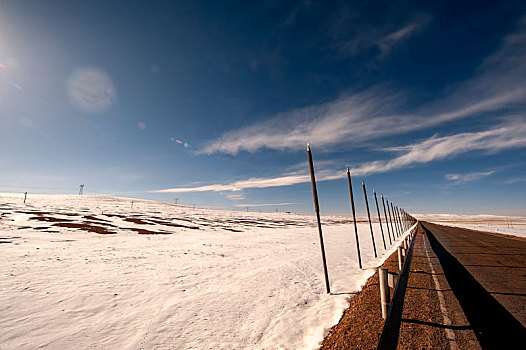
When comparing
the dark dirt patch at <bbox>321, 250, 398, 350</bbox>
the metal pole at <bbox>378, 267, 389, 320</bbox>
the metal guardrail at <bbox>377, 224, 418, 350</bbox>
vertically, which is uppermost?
the metal pole at <bbox>378, 267, 389, 320</bbox>

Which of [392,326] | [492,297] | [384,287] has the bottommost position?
[492,297]

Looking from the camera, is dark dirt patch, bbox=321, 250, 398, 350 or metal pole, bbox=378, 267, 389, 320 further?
metal pole, bbox=378, 267, 389, 320

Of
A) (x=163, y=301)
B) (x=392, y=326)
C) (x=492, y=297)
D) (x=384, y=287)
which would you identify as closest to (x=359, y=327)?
(x=384, y=287)

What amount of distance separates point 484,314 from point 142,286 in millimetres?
10784

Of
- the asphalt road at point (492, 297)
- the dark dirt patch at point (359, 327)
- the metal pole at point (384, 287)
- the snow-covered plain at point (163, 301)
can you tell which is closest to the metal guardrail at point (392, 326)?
the metal pole at point (384, 287)

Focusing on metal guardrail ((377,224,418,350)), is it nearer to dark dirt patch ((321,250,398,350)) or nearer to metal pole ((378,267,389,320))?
metal pole ((378,267,389,320))

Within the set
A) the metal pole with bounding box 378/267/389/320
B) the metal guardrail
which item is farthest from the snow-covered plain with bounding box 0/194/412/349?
the metal guardrail

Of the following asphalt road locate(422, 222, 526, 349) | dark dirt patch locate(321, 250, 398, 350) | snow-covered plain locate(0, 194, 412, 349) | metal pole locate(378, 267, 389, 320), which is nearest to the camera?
dark dirt patch locate(321, 250, 398, 350)

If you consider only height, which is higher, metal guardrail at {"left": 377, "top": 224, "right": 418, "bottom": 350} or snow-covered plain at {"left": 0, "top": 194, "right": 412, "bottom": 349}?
metal guardrail at {"left": 377, "top": 224, "right": 418, "bottom": 350}

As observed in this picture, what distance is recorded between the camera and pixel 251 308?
698cm

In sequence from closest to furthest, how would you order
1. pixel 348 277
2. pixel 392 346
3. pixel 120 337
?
1. pixel 392 346
2. pixel 120 337
3. pixel 348 277

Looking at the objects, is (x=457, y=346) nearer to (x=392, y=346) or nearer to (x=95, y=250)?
(x=392, y=346)

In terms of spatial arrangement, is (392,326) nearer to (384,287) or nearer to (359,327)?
(384,287)

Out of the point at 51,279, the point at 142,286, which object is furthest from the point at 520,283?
the point at 51,279
